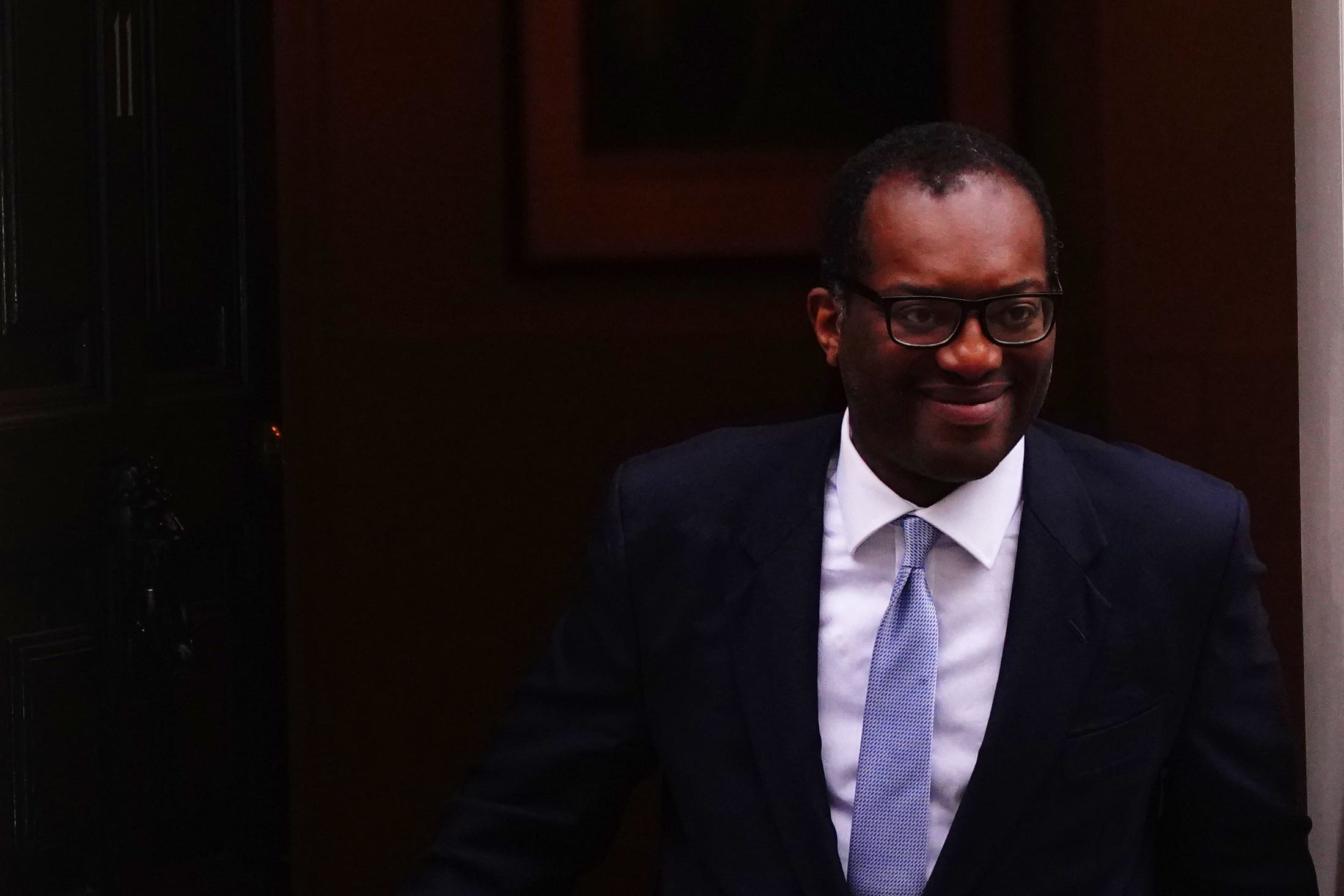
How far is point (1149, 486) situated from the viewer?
1.56 m

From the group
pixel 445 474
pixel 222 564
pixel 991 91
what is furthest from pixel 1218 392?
pixel 222 564

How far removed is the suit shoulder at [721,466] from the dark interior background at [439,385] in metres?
0.92

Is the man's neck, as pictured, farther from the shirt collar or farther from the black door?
the black door

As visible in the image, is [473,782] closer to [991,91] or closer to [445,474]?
[445,474]

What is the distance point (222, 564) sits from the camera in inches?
120

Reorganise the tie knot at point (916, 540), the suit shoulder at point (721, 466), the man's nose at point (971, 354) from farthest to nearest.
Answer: the suit shoulder at point (721, 466) → the tie knot at point (916, 540) → the man's nose at point (971, 354)

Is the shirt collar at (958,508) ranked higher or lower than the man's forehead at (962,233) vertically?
lower

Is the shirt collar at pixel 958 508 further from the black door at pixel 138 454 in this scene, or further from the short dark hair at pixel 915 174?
the black door at pixel 138 454

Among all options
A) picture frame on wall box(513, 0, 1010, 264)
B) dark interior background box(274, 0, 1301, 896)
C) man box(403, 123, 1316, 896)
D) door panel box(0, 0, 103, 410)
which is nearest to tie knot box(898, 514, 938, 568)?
man box(403, 123, 1316, 896)

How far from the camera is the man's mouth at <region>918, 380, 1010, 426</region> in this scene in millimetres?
1407

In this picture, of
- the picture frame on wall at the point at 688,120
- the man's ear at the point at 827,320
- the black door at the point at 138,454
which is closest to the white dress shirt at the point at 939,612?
the man's ear at the point at 827,320

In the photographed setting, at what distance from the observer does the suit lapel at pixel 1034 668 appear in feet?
4.72

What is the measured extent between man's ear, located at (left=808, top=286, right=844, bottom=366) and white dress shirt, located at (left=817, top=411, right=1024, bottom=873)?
0.39 ft

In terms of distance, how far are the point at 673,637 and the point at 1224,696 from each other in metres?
0.53
